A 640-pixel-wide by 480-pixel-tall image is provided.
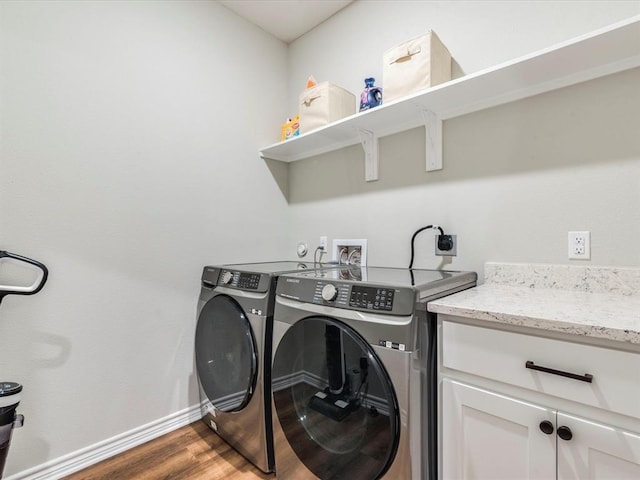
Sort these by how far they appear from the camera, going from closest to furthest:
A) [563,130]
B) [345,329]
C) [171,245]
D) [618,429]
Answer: [618,429] < [345,329] < [563,130] < [171,245]

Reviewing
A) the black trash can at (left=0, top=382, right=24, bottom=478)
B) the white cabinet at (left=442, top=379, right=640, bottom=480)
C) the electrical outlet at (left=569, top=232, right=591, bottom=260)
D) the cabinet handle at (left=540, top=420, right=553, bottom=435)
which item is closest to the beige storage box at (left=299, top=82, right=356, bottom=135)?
the electrical outlet at (left=569, top=232, right=591, bottom=260)

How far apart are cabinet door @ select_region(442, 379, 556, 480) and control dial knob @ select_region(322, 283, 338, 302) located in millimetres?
467

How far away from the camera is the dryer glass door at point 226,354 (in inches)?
59.1

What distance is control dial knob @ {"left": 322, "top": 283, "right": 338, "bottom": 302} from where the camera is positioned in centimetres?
117

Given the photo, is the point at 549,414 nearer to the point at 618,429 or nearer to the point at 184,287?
the point at 618,429

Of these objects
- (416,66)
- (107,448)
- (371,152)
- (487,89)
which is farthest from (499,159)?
(107,448)

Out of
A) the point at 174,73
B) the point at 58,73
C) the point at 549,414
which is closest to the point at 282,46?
the point at 174,73

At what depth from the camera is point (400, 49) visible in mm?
1531

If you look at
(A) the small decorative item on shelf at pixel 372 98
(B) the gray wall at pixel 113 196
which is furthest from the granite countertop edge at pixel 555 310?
(B) the gray wall at pixel 113 196

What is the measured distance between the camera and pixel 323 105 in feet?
6.21

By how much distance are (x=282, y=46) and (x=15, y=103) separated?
1.79 m

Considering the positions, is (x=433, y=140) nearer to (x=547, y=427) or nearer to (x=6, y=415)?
(x=547, y=427)

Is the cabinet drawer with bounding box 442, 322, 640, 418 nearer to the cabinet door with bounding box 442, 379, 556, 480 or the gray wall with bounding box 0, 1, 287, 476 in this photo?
the cabinet door with bounding box 442, 379, 556, 480

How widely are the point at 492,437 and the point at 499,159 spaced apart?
1162mm
